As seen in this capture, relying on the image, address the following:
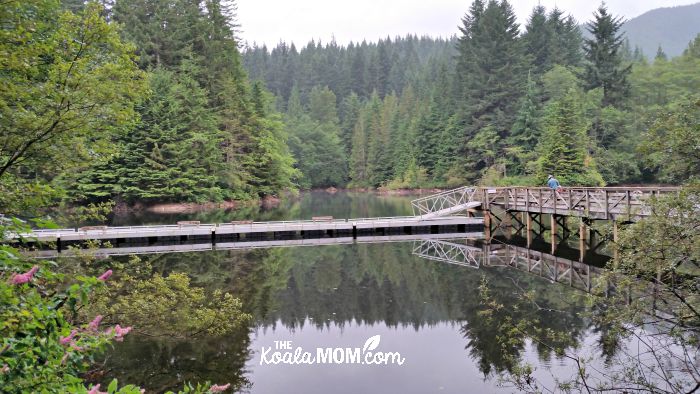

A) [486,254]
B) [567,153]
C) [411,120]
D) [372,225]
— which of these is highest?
[411,120]

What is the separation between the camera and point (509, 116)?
184ft

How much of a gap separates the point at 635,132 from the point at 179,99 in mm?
41712

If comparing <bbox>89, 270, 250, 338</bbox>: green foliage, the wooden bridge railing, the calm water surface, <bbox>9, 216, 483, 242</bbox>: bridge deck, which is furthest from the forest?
<bbox>89, 270, 250, 338</bbox>: green foliage

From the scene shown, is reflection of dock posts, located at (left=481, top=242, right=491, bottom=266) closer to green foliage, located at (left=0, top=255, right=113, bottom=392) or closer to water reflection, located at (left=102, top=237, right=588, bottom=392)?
water reflection, located at (left=102, top=237, right=588, bottom=392)

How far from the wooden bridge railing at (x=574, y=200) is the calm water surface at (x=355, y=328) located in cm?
401

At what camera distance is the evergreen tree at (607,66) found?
51312 mm

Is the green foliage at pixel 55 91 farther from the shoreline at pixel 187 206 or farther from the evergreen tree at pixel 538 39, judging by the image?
the evergreen tree at pixel 538 39

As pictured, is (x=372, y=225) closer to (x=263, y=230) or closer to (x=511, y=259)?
(x=263, y=230)

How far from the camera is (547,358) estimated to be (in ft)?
34.3

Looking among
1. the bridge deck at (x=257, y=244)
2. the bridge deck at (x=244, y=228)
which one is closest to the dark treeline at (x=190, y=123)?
the bridge deck at (x=244, y=228)

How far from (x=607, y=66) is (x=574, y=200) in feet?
125

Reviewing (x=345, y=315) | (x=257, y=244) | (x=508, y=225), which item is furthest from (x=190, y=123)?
(x=345, y=315)

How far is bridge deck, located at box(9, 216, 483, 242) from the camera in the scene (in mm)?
23800

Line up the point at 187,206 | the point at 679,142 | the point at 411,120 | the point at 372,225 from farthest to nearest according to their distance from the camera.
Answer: the point at 411,120, the point at 187,206, the point at 372,225, the point at 679,142
